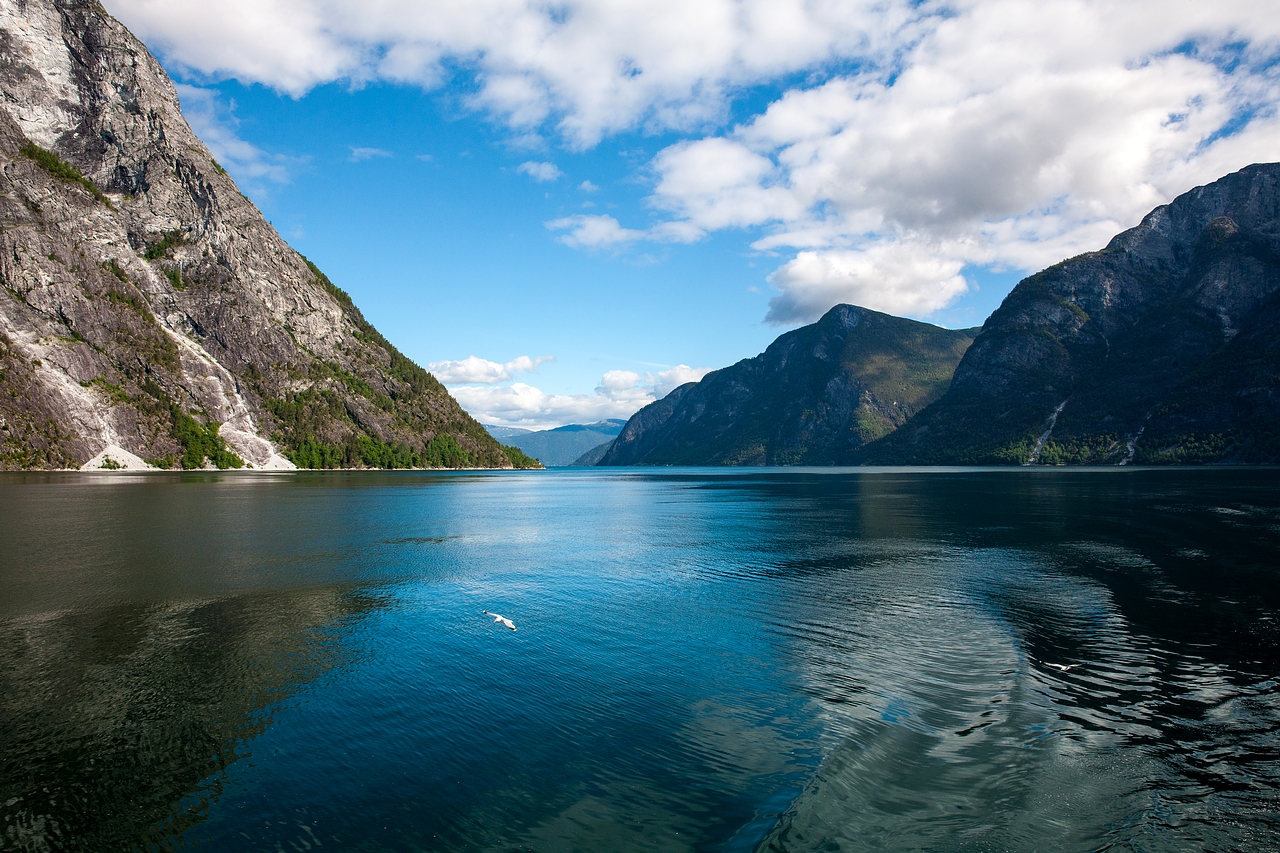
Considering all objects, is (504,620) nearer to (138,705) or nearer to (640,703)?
(640,703)

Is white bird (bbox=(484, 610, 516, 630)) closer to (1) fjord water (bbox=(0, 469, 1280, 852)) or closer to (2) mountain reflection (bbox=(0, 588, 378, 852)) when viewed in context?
(1) fjord water (bbox=(0, 469, 1280, 852))

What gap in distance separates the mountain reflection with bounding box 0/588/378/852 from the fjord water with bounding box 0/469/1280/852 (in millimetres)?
83

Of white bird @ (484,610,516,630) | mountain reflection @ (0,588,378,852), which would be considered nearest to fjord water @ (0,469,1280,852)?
mountain reflection @ (0,588,378,852)

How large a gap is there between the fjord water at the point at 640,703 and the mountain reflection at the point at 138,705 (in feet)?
0.27

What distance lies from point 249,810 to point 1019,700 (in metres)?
18.2

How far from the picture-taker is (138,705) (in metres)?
15.7

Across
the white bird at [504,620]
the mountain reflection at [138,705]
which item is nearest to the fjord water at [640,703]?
the mountain reflection at [138,705]

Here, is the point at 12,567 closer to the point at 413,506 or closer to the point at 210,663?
the point at 210,663

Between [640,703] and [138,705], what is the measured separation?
12.9m

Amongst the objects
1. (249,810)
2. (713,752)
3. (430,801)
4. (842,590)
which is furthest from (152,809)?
(842,590)

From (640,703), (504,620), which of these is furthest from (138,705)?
(640,703)

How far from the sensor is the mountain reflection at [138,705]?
1097cm

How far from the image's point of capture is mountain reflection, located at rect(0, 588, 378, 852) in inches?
432

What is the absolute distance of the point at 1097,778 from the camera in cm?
1224
